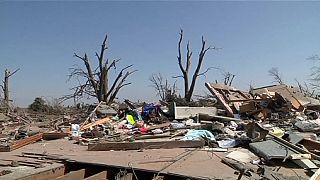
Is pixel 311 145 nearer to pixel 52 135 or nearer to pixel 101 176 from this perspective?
pixel 101 176

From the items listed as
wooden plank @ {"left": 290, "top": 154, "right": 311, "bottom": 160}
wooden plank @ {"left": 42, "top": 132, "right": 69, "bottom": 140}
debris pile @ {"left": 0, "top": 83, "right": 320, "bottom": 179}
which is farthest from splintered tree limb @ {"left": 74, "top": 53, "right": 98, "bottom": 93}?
wooden plank @ {"left": 290, "top": 154, "right": 311, "bottom": 160}

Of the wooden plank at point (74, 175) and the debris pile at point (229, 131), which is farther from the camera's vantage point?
the debris pile at point (229, 131)

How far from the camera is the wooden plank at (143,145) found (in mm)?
7074

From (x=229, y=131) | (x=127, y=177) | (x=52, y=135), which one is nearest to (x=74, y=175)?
(x=127, y=177)

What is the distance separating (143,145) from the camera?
23.8 feet

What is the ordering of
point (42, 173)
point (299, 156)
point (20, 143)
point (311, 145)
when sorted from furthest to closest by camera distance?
1. point (20, 143)
2. point (311, 145)
3. point (299, 156)
4. point (42, 173)

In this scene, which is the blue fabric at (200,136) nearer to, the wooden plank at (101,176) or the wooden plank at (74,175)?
the wooden plank at (101,176)

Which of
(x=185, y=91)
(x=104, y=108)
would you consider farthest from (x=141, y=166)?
(x=185, y=91)

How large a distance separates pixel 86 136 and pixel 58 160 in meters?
3.58

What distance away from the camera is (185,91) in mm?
25453

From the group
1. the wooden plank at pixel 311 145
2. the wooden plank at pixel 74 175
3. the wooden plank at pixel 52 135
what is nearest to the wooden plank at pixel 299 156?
the wooden plank at pixel 311 145

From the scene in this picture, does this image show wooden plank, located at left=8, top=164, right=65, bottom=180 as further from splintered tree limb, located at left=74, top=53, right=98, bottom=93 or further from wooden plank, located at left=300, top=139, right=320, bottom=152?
splintered tree limb, located at left=74, top=53, right=98, bottom=93

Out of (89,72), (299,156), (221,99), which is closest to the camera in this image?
(299,156)

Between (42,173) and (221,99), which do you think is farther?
(221,99)
